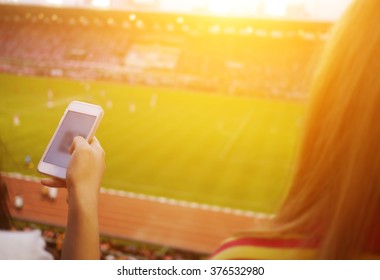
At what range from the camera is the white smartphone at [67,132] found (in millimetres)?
1199

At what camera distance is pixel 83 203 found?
33.1 inches

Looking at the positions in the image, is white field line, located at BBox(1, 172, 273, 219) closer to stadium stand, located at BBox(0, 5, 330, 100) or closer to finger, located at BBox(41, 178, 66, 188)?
stadium stand, located at BBox(0, 5, 330, 100)

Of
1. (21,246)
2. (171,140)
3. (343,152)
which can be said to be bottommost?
(171,140)

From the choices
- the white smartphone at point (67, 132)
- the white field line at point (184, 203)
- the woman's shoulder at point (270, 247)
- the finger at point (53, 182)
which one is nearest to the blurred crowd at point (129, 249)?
the white field line at point (184, 203)

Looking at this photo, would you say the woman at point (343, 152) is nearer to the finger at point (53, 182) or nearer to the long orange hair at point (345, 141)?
the long orange hair at point (345, 141)

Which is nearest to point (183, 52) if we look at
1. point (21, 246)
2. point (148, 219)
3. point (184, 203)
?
point (184, 203)

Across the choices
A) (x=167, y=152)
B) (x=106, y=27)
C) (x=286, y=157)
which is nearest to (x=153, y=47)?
(x=106, y=27)

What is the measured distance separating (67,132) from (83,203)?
463mm

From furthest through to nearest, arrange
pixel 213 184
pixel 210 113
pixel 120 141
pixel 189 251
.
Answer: pixel 210 113
pixel 120 141
pixel 213 184
pixel 189 251

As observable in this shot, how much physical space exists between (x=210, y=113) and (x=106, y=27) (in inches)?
135

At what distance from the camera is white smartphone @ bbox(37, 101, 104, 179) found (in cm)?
120

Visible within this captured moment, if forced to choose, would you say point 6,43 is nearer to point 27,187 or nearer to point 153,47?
point 27,187

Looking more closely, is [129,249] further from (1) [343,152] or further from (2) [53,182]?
(1) [343,152]

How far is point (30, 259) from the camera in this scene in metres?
1.56
